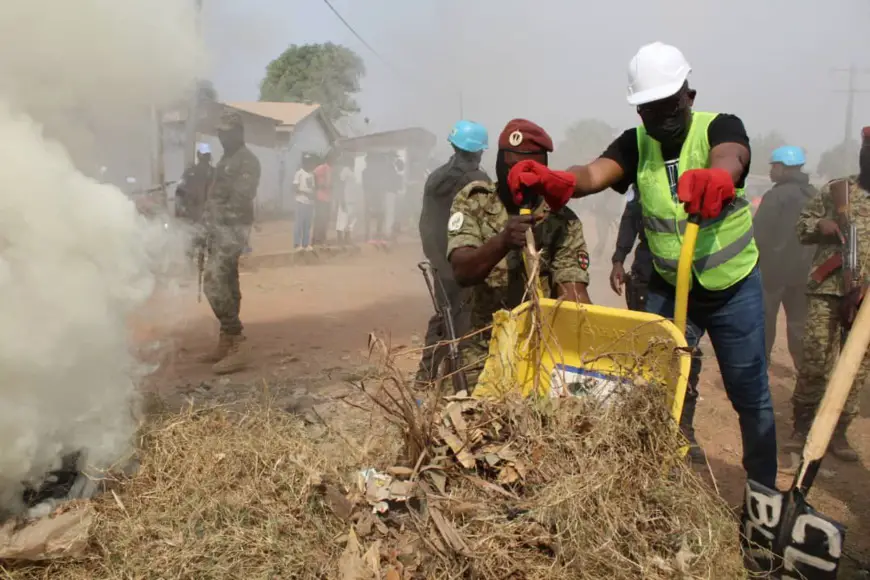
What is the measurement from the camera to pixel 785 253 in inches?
233

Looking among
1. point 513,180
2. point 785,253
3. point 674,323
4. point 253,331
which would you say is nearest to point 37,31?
point 513,180

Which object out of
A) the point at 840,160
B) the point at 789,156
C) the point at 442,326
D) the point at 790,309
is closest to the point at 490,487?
the point at 442,326

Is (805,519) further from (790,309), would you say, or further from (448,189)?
(790,309)

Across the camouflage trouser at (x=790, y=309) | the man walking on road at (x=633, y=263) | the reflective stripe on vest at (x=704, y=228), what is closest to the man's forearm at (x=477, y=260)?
the reflective stripe on vest at (x=704, y=228)

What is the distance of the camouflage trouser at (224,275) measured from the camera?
5.85 m

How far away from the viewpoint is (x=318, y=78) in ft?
86.1

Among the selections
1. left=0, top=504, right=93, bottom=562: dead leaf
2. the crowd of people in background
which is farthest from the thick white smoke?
the crowd of people in background

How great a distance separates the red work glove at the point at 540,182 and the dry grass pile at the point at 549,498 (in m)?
0.80

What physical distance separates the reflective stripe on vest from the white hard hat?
217 mm

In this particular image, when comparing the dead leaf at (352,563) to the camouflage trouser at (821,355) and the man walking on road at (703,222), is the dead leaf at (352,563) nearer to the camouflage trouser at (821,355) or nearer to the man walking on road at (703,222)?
the man walking on road at (703,222)

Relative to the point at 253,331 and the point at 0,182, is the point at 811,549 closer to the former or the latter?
the point at 0,182

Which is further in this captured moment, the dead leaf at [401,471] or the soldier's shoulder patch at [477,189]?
the soldier's shoulder patch at [477,189]

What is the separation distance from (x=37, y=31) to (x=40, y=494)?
1.69 metres

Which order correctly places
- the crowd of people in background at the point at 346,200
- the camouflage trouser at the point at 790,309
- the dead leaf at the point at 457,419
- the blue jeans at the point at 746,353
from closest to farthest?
the dead leaf at the point at 457,419
the blue jeans at the point at 746,353
the camouflage trouser at the point at 790,309
the crowd of people in background at the point at 346,200
